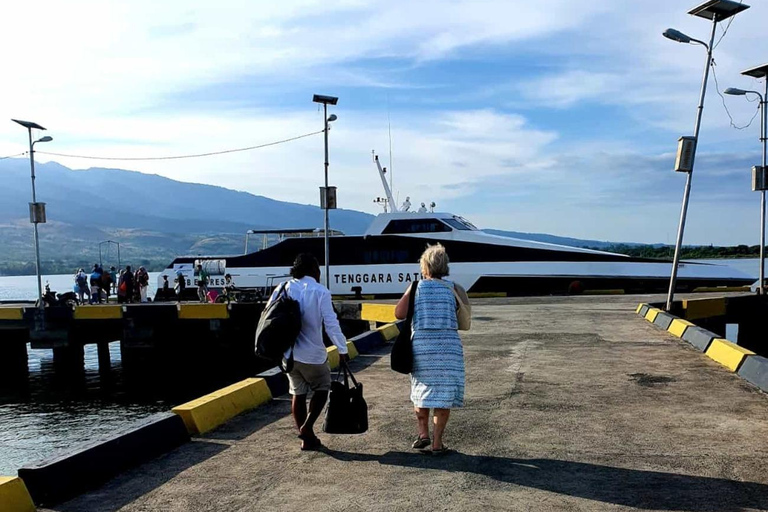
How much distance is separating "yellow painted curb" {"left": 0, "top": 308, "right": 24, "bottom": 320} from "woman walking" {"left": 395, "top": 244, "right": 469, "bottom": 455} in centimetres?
2244

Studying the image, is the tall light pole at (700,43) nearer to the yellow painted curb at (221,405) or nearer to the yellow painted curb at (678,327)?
the yellow painted curb at (678,327)

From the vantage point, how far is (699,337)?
11.5 meters

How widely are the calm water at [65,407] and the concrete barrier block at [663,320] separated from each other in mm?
11863

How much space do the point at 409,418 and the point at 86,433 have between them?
10.7m

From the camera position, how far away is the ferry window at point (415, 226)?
2877 cm

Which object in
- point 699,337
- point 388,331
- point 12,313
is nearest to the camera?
point 699,337

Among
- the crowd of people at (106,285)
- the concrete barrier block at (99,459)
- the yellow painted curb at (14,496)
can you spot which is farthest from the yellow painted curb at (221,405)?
the crowd of people at (106,285)

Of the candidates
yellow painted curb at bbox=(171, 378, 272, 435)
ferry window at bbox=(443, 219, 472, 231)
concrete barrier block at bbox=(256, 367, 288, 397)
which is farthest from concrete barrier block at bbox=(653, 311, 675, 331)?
ferry window at bbox=(443, 219, 472, 231)

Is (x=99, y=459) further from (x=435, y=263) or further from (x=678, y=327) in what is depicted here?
(x=678, y=327)

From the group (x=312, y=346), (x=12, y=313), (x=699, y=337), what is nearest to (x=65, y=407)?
(x=12, y=313)

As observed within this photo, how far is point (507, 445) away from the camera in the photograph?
585cm

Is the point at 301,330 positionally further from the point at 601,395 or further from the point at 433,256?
the point at 601,395

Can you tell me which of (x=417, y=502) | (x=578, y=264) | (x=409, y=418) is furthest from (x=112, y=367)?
(x=417, y=502)

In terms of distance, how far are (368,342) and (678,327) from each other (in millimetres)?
6084
